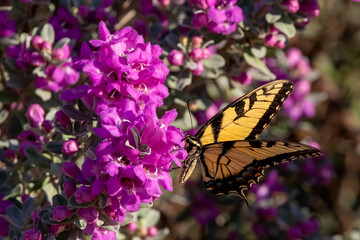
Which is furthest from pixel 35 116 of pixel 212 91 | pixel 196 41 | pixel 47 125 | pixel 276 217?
pixel 276 217

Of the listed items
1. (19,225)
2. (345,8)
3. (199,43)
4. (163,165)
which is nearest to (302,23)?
(199,43)

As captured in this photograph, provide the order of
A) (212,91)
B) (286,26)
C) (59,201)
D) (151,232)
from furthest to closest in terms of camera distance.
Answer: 1. (212,91)
2. (151,232)
3. (286,26)
4. (59,201)

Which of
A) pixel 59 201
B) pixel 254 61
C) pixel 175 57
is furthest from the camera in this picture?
pixel 254 61

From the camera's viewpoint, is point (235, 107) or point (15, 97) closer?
point (235, 107)

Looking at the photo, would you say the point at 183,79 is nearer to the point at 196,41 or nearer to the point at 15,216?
the point at 196,41

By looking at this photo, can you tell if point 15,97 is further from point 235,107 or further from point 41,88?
point 235,107
